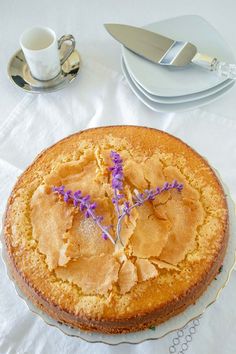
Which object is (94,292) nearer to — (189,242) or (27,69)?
(189,242)

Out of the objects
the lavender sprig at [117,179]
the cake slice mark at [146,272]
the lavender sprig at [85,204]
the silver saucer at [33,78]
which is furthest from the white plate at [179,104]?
the cake slice mark at [146,272]

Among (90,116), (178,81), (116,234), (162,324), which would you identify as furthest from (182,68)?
(162,324)

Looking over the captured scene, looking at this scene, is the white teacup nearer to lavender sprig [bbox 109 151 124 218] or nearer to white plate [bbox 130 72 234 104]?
white plate [bbox 130 72 234 104]

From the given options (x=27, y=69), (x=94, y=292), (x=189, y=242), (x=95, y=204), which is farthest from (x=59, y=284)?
(x=27, y=69)

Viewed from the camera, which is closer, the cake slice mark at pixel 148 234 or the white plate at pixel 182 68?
the cake slice mark at pixel 148 234

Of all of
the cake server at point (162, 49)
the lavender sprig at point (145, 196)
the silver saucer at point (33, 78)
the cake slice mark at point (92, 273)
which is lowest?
the cake slice mark at point (92, 273)

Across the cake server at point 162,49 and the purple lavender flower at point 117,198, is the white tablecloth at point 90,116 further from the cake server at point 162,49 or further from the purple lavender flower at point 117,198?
the purple lavender flower at point 117,198
